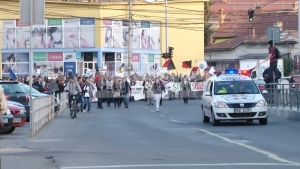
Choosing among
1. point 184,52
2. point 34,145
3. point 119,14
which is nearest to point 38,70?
point 119,14

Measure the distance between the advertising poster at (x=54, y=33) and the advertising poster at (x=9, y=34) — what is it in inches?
130

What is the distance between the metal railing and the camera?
2610 cm

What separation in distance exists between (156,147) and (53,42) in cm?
5332

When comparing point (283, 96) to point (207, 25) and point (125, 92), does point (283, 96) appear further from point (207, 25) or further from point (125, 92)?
point (207, 25)

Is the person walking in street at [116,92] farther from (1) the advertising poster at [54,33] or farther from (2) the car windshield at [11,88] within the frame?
(1) the advertising poster at [54,33]

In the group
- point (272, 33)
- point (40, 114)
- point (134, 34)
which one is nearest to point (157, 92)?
point (272, 33)

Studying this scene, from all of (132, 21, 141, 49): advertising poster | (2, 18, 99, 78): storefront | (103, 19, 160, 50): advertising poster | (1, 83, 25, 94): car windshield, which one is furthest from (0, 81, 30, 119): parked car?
(132, 21, 141, 49): advertising poster

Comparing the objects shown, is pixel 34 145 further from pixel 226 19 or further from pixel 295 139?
pixel 226 19

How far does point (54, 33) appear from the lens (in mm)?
68188

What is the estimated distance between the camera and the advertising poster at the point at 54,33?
68.1 meters

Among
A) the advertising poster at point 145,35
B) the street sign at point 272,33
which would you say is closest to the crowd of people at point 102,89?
the street sign at point 272,33

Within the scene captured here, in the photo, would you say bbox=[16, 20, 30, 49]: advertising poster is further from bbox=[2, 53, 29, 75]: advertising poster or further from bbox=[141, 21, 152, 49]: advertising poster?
bbox=[141, 21, 152, 49]: advertising poster

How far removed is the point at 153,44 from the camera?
7231cm

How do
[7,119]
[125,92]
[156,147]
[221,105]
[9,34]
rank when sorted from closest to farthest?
[156,147], [7,119], [221,105], [125,92], [9,34]
